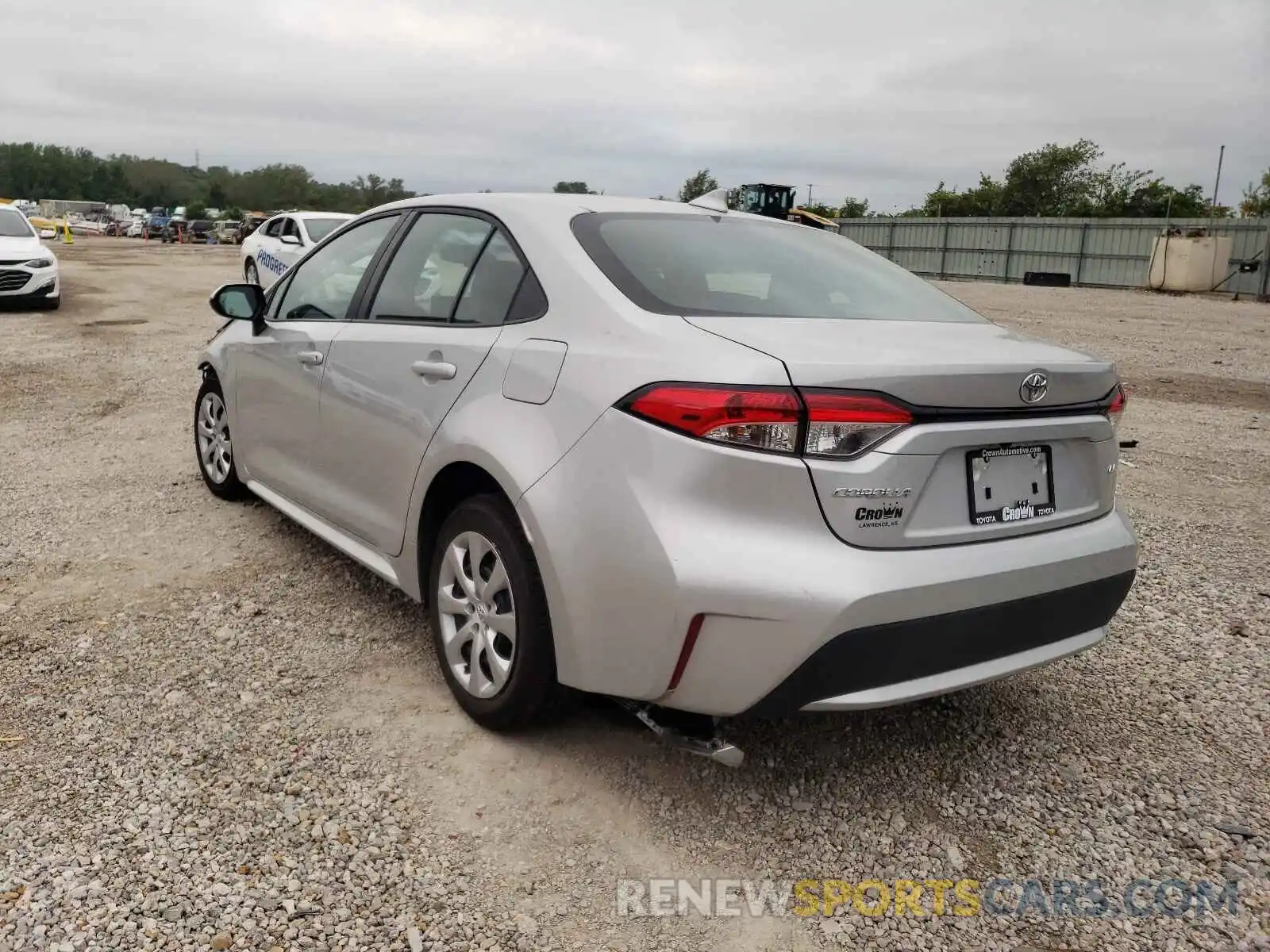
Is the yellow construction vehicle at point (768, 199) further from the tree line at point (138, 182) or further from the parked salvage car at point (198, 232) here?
the tree line at point (138, 182)

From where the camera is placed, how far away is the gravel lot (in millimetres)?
2246

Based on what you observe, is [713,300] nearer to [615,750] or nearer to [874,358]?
[874,358]

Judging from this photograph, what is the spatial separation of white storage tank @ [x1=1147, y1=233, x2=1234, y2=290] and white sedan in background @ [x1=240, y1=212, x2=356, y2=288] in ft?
79.3

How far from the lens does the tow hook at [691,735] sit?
8.06ft

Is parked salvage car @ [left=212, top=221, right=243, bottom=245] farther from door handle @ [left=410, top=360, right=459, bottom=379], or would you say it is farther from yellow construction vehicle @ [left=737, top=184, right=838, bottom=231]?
door handle @ [left=410, top=360, right=459, bottom=379]

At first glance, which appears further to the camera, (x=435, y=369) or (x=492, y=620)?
(x=435, y=369)

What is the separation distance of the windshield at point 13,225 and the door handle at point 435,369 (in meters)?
14.2

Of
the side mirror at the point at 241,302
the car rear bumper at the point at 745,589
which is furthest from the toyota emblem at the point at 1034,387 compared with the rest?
the side mirror at the point at 241,302

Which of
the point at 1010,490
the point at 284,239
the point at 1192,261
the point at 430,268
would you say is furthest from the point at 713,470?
the point at 1192,261

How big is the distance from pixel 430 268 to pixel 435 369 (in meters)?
0.56

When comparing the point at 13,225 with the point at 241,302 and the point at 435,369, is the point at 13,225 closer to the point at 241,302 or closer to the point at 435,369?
the point at 241,302

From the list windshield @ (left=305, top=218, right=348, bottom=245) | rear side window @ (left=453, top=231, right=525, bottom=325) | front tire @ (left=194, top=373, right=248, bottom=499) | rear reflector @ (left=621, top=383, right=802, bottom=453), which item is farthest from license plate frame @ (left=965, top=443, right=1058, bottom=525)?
windshield @ (left=305, top=218, right=348, bottom=245)

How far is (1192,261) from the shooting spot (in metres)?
28.3

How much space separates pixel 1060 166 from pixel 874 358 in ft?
208
